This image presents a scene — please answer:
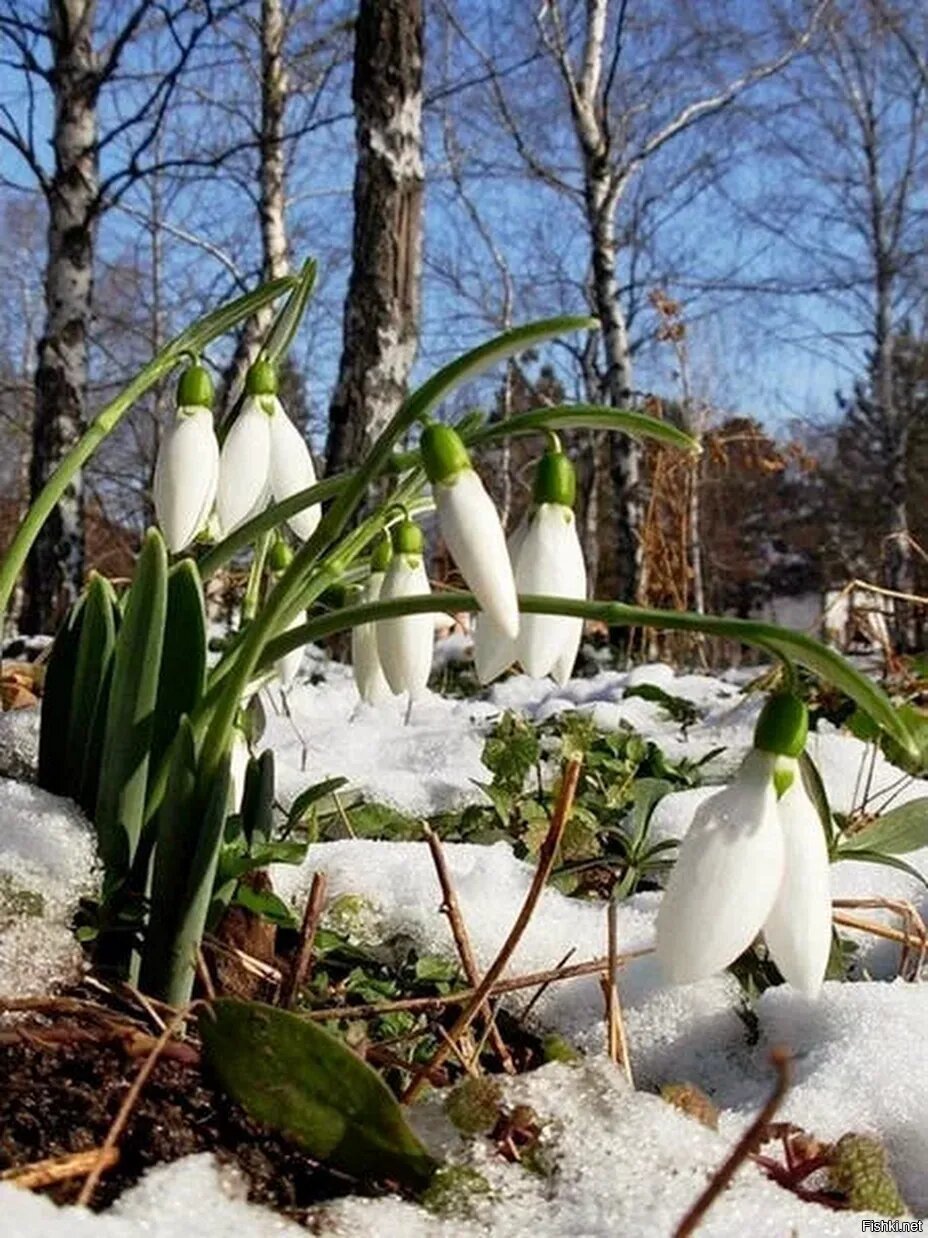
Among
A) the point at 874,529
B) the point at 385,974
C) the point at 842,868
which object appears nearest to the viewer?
the point at 385,974

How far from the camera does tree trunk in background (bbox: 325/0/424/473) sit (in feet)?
14.8

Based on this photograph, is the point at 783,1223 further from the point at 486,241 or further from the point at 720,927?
the point at 486,241

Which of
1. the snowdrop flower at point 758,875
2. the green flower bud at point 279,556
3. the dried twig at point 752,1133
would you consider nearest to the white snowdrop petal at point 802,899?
the snowdrop flower at point 758,875

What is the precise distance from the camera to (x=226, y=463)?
113cm

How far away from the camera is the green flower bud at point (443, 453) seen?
85 cm

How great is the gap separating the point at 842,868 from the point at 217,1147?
817 millimetres

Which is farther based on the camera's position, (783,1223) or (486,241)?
(486,241)

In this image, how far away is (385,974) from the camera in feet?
3.52

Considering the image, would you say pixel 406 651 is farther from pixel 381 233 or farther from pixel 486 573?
pixel 381 233

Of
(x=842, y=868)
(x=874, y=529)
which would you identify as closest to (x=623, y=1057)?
(x=842, y=868)

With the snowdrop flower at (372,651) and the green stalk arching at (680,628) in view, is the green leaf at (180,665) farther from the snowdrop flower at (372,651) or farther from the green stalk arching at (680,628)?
the snowdrop flower at (372,651)

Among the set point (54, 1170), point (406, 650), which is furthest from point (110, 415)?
point (54, 1170)

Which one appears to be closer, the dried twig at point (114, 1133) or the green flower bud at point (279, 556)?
the dried twig at point (114, 1133)

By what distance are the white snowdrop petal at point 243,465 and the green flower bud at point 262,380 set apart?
0.04 feet
